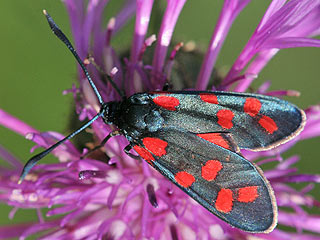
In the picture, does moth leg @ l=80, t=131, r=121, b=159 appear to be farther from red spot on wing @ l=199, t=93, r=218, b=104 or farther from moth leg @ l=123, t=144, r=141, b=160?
red spot on wing @ l=199, t=93, r=218, b=104

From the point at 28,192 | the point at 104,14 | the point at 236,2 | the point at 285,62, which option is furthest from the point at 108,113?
the point at 285,62

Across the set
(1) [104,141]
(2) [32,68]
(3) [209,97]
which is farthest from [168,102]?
(2) [32,68]

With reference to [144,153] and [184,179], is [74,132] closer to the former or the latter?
[144,153]

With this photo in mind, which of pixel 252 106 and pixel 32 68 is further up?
pixel 32 68

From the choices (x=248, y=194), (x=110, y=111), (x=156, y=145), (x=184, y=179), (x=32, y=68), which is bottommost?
(x=248, y=194)

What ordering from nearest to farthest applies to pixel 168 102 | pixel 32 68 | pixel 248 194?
pixel 248 194 < pixel 168 102 < pixel 32 68

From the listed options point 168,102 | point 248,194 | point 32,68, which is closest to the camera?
point 248,194
